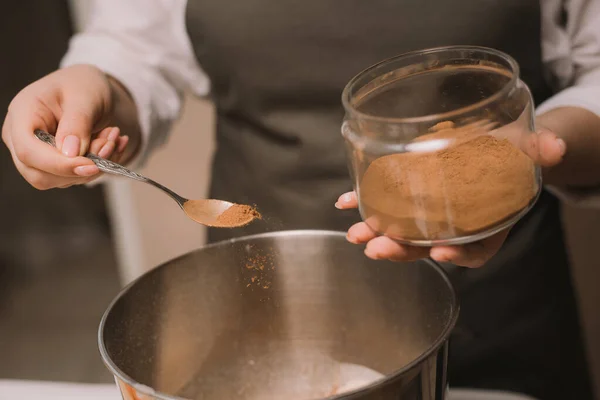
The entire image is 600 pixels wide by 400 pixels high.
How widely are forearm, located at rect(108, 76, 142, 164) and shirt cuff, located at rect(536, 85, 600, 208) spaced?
38 centimetres

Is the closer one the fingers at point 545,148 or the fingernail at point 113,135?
the fingers at point 545,148

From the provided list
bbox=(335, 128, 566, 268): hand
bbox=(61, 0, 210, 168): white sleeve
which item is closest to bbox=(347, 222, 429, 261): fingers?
bbox=(335, 128, 566, 268): hand

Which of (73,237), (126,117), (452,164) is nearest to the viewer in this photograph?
(452,164)

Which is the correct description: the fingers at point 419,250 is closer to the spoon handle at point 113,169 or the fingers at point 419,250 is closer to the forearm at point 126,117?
the spoon handle at point 113,169

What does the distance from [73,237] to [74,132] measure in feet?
4.53

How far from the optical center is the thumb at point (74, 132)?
46 cm

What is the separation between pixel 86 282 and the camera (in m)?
1.65

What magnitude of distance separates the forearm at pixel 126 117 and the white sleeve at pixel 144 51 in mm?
11

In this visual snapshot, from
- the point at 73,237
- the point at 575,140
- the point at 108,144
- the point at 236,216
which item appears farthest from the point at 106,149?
the point at 73,237

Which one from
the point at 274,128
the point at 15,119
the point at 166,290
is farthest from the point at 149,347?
the point at 274,128

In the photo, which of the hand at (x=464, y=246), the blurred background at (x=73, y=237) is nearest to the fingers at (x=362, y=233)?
the hand at (x=464, y=246)

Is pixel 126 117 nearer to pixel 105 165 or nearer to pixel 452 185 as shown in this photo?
pixel 105 165

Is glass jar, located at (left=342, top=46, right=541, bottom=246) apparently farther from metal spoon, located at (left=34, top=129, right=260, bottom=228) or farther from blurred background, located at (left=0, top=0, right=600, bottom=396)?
blurred background, located at (left=0, top=0, right=600, bottom=396)

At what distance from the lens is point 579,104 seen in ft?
1.78
